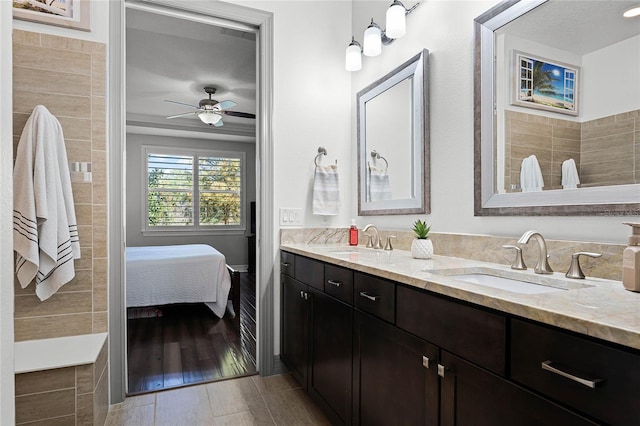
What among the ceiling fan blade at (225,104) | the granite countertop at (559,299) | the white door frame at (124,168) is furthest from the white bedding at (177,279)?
the granite countertop at (559,299)

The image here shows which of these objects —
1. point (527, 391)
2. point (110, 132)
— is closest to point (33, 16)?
point (110, 132)

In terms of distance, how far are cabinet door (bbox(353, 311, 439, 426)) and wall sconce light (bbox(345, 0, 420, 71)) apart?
1553mm

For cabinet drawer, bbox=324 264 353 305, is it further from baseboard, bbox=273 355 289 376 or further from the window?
the window

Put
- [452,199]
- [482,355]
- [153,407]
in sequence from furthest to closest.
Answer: [153,407] → [452,199] → [482,355]

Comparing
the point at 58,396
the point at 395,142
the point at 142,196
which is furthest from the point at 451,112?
the point at 142,196

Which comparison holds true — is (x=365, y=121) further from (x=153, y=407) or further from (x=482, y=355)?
(x=153, y=407)

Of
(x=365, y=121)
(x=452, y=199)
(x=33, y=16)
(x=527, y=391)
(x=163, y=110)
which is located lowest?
(x=527, y=391)

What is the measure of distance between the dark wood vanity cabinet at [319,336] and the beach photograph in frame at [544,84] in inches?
40.8

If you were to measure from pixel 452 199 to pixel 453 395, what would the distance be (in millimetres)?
1062

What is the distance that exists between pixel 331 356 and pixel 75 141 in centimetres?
181

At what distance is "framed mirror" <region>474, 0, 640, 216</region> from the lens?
1.15m

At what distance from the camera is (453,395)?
1.02 m

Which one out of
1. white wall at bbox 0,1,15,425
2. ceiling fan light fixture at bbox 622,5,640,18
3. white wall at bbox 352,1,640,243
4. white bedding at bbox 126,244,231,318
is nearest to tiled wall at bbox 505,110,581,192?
white wall at bbox 352,1,640,243

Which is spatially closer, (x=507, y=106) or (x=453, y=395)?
(x=453, y=395)
